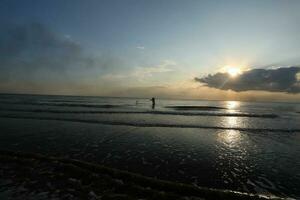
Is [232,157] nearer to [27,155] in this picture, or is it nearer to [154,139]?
[154,139]

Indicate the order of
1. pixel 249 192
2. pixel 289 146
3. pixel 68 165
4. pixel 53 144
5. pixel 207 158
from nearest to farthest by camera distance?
pixel 249 192 < pixel 68 165 < pixel 207 158 < pixel 53 144 < pixel 289 146

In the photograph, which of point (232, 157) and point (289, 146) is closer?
point (232, 157)

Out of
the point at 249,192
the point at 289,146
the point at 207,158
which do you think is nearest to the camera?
the point at 249,192

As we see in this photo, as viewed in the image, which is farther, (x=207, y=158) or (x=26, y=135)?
(x=26, y=135)

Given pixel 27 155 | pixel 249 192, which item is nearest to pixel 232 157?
pixel 249 192

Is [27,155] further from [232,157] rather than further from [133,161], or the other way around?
[232,157]

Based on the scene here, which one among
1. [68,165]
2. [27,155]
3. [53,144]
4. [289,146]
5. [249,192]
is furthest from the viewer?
[289,146]

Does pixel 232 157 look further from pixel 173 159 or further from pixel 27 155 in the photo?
pixel 27 155

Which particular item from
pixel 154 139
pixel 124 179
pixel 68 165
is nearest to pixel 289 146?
pixel 154 139

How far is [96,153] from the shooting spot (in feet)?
45.1

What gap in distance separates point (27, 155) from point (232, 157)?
40.2 feet

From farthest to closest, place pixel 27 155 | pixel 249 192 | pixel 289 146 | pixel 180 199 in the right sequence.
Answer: pixel 289 146 < pixel 27 155 < pixel 249 192 < pixel 180 199

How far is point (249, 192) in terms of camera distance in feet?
28.8

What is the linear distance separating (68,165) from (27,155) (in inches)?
124
